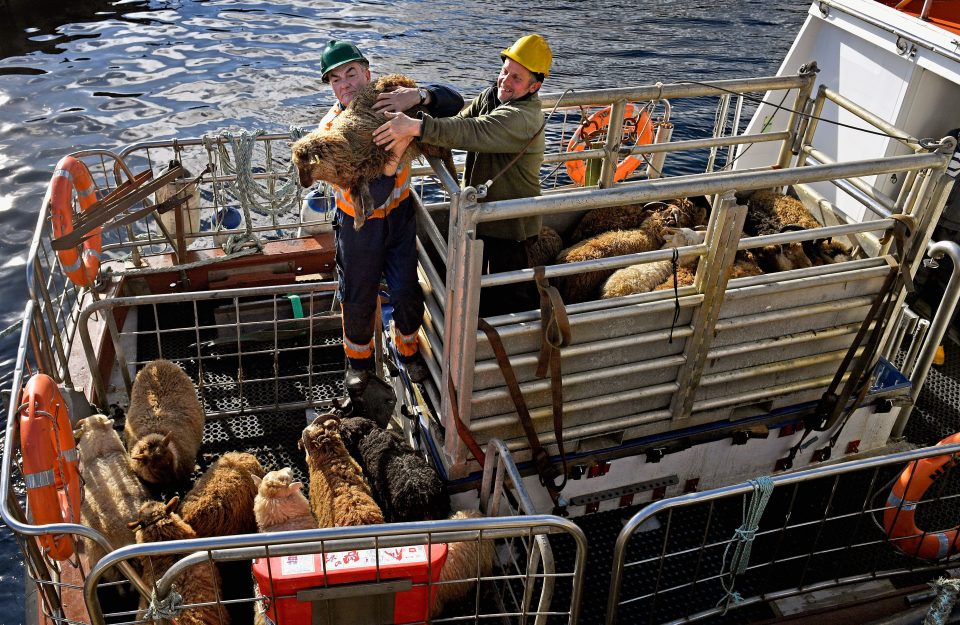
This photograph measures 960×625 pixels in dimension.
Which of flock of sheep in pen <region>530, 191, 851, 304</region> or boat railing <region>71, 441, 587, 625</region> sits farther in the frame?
flock of sheep in pen <region>530, 191, 851, 304</region>

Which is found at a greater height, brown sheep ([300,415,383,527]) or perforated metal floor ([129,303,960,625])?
brown sheep ([300,415,383,527])

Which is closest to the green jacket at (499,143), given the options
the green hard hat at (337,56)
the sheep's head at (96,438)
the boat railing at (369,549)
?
the green hard hat at (337,56)

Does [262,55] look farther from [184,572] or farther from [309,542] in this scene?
[309,542]

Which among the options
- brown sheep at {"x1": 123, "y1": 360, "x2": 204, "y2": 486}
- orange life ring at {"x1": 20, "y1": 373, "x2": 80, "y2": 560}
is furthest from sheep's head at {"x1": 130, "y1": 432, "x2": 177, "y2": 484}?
orange life ring at {"x1": 20, "y1": 373, "x2": 80, "y2": 560}

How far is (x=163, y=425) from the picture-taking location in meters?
6.02

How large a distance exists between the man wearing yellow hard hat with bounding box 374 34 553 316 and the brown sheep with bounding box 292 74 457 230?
115mm

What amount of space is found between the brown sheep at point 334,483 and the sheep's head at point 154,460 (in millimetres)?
952

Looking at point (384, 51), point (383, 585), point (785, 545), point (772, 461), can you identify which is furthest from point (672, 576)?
point (384, 51)

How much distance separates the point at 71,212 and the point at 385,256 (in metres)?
2.84

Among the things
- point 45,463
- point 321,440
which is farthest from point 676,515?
point 45,463

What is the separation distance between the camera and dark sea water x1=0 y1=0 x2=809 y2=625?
16656mm

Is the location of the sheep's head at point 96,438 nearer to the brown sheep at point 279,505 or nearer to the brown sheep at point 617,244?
the brown sheep at point 279,505

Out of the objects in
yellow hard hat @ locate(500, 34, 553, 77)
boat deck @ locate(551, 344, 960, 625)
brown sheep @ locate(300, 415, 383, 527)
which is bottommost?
boat deck @ locate(551, 344, 960, 625)

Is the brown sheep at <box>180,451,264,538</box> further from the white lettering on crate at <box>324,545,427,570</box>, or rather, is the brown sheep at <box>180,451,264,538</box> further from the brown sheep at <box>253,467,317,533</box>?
the white lettering on crate at <box>324,545,427,570</box>
